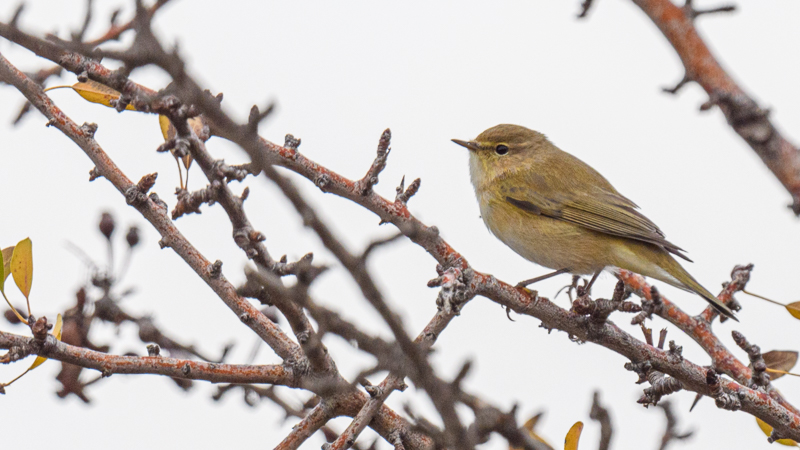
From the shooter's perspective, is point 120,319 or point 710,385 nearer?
point 710,385

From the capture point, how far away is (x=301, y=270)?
124 cm

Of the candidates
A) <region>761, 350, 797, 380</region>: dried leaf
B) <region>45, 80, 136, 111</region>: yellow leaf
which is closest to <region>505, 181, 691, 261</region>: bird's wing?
<region>761, 350, 797, 380</region>: dried leaf

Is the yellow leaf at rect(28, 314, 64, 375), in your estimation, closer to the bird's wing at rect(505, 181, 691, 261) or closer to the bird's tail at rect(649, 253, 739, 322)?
the bird's tail at rect(649, 253, 739, 322)

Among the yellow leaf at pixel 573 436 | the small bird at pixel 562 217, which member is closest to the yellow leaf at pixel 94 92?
the yellow leaf at pixel 573 436

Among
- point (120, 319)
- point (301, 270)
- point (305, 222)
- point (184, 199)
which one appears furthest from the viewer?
point (120, 319)

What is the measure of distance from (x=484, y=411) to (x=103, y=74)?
1593 mm

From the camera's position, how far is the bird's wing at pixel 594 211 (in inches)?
197

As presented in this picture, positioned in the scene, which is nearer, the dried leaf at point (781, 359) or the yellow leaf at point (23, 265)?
the yellow leaf at point (23, 265)

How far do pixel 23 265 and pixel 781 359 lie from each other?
124 inches

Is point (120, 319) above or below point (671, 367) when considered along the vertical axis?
below

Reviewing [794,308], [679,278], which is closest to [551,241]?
[679,278]

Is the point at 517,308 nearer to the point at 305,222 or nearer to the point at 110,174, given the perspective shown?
the point at 110,174

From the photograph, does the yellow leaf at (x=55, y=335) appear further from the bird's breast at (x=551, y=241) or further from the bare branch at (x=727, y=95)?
the bird's breast at (x=551, y=241)

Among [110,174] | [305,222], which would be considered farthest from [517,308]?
[305,222]
